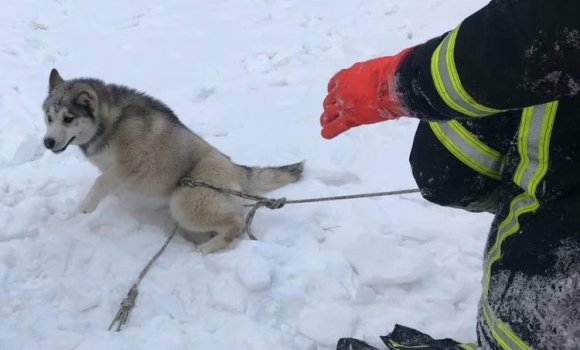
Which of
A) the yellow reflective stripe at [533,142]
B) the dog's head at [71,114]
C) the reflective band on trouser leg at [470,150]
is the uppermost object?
the yellow reflective stripe at [533,142]

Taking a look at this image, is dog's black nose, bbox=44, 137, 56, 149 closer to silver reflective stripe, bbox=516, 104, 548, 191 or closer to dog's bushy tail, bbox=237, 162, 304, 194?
dog's bushy tail, bbox=237, 162, 304, 194

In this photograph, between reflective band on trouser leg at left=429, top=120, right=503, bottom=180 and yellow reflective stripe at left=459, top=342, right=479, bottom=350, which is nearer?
reflective band on trouser leg at left=429, top=120, right=503, bottom=180

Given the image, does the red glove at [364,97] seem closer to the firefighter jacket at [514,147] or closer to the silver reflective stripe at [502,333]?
the firefighter jacket at [514,147]

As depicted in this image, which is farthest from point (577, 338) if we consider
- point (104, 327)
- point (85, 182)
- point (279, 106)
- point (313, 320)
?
point (279, 106)

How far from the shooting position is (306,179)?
4539mm

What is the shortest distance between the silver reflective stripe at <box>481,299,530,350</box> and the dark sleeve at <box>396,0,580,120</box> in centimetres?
69

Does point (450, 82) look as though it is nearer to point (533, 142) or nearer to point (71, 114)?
point (533, 142)

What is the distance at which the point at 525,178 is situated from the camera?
5.49 ft

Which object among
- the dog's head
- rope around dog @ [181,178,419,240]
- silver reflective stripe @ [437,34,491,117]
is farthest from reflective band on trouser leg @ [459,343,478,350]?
the dog's head

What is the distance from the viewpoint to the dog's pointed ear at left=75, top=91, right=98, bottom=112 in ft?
13.5

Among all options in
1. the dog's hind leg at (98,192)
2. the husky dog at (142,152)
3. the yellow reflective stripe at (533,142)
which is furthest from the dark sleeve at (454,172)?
the dog's hind leg at (98,192)

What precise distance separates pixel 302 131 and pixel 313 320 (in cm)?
254

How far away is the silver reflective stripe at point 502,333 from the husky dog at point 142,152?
7.60 feet

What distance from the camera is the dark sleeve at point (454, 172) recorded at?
184cm
